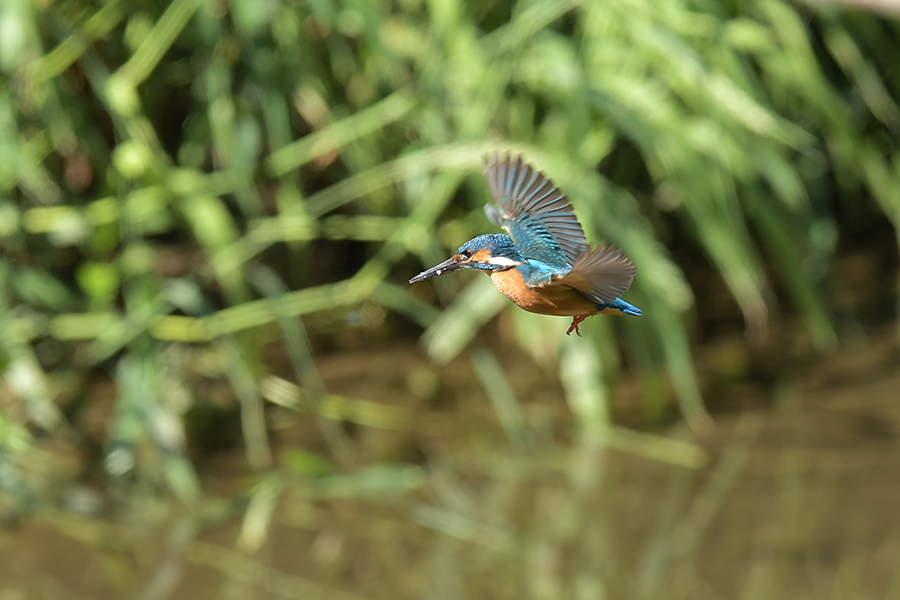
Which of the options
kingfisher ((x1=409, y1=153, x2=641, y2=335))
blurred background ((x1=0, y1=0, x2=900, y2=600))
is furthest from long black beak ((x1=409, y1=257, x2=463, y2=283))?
blurred background ((x1=0, y1=0, x2=900, y2=600))

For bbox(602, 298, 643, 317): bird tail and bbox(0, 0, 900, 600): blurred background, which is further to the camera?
bbox(0, 0, 900, 600): blurred background

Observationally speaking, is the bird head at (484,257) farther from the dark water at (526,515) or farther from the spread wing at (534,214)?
the dark water at (526,515)

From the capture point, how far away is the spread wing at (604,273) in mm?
434

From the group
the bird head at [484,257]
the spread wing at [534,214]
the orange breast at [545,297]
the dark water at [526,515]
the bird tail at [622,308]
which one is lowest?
the dark water at [526,515]

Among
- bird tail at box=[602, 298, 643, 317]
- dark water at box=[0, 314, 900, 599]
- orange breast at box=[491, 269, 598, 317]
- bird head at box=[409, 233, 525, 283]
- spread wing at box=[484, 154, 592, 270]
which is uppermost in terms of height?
spread wing at box=[484, 154, 592, 270]

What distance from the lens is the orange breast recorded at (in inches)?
18.2

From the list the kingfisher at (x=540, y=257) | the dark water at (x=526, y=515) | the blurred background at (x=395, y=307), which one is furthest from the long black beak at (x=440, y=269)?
the dark water at (x=526, y=515)

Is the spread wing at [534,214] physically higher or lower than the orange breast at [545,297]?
higher

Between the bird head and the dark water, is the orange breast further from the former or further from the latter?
the dark water

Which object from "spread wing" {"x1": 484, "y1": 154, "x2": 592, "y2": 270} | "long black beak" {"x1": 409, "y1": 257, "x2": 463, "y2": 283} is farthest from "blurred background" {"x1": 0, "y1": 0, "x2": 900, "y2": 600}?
"long black beak" {"x1": 409, "y1": 257, "x2": 463, "y2": 283}

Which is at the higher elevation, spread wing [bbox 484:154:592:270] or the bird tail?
spread wing [bbox 484:154:592:270]

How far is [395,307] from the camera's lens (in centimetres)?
206

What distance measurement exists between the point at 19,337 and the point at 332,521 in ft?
2.02

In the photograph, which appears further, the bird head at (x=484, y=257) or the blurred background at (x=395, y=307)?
the blurred background at (x=395, y=307)
